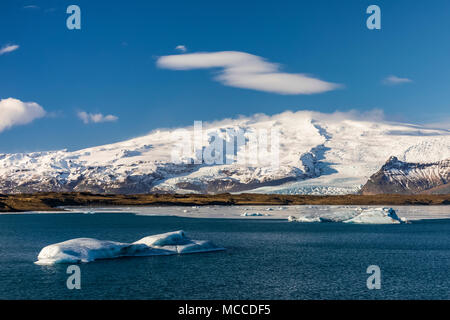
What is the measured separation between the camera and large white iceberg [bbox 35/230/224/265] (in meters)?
42.4

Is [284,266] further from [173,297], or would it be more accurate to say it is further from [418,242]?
[418,242]

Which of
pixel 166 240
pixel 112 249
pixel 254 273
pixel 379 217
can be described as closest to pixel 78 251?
pixel 112 249

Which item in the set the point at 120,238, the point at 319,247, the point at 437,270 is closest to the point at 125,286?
the point at 437,270

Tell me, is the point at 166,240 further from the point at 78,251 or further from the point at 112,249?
the point at 78,251

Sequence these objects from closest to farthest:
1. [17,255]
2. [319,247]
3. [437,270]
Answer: [437,270]
[17,255]
[319,247]

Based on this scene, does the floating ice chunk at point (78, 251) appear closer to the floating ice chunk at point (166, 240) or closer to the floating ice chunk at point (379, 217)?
the floating ice chunk at point (166, 240)

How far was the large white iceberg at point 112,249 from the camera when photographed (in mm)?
42375

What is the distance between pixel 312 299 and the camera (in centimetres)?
3133

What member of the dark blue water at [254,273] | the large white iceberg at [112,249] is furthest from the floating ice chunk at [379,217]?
the large white iceberg at [112,249]

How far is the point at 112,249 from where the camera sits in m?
45.0

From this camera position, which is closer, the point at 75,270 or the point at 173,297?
the point at 173,297
